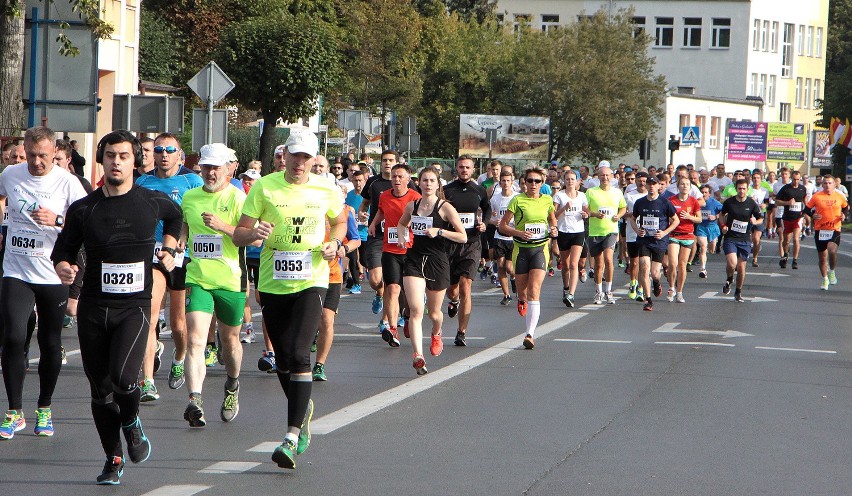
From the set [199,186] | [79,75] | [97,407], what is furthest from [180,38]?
[97,407]

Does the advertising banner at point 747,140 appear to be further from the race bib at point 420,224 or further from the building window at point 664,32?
the race bib at point 420,224

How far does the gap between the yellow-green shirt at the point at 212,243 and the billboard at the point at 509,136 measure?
181ft

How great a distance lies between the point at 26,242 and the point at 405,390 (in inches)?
128

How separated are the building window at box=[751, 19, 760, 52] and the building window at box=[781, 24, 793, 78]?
498 cm

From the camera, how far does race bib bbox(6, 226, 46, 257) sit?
8.56 metres

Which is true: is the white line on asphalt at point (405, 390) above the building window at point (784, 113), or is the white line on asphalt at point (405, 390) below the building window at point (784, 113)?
below

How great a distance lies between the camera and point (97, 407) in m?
7.11

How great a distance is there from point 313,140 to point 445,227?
14.7 feet

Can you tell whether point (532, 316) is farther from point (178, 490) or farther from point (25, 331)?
point (178, 490)

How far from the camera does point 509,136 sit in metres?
65.3

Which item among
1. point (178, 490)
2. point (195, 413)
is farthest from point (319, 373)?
point (178, 490)

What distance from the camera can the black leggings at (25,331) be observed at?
8.33 meters

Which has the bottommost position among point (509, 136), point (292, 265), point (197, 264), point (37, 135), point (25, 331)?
point (25, 331)

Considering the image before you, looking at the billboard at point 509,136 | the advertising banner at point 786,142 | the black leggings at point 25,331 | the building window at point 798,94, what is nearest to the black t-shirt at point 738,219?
the black leggings at point 25,331
